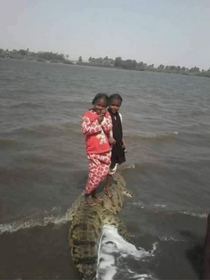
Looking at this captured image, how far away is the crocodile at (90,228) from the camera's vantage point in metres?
3.91

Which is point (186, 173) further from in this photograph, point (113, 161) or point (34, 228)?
point (34, 228)

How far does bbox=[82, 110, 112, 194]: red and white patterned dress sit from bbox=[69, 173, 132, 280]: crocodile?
0.43 meters

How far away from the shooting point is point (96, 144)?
5055 millimetres

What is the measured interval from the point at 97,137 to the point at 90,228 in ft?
4.81

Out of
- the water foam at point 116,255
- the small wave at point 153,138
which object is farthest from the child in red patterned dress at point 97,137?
the small wave at point 153,138

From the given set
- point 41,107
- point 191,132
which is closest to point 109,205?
point 191,132

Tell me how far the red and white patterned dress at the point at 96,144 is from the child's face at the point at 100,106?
2.6 inches

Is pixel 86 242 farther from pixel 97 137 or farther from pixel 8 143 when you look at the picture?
pixel 8 143

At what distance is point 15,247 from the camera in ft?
14.7

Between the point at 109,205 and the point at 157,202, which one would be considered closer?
the point at 109,205

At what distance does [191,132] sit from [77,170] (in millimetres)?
7571

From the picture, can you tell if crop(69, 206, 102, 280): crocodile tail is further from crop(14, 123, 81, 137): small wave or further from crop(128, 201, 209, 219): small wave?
crop(14, 123, 81, 137): small wave

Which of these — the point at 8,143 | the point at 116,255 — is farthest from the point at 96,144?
the point at 8,143

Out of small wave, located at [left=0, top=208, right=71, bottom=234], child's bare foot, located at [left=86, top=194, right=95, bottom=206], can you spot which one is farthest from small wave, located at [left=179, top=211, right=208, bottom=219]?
small wave, located at [left=0, top=208, right=71, bottom=234]
